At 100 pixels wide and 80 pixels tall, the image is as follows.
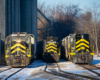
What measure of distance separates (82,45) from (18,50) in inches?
265

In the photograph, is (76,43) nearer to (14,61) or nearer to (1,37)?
(14,61)

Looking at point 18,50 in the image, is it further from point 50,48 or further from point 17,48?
point 50,48

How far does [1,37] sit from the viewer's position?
1736 cm

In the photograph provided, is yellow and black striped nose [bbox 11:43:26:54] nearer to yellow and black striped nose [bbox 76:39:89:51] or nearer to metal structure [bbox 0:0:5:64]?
metal structure [bbox 0:0:5:64]

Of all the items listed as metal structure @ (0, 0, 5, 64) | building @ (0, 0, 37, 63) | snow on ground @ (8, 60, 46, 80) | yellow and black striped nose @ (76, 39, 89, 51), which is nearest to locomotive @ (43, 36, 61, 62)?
yellow and black striped nose @ (76, 39, 89, 51)

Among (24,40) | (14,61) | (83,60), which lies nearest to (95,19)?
(83,60)

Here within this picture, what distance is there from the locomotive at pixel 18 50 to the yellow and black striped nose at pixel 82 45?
5.40 meters

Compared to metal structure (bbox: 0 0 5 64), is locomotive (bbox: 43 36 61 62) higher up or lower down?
lower down

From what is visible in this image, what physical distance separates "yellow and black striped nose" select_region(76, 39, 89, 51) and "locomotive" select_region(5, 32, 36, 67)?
17.7ft

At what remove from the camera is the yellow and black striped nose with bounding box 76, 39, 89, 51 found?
54.4ft

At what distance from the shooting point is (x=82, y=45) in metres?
16.6

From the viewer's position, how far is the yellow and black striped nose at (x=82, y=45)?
1657 cm

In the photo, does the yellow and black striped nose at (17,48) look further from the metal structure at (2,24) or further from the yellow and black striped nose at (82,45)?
the yellow and black striped nose at (82,45)

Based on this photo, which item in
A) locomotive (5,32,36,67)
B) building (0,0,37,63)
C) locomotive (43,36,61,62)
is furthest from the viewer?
locomotive (43,36,61,62)
